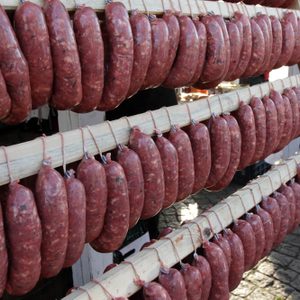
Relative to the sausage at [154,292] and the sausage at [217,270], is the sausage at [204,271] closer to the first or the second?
the sausage at [217,270]

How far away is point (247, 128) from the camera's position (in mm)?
2387

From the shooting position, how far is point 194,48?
1892 millimetres

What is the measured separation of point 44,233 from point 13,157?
27 cm

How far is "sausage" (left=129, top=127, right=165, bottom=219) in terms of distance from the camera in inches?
68.6

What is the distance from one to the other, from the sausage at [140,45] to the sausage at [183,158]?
0.35m

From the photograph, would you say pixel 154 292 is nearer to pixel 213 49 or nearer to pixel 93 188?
pixel 93 188

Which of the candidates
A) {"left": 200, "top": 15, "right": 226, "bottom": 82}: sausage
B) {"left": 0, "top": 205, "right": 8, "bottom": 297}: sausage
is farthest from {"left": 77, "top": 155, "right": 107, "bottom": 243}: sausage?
{"left": 200, "top": 15, "right": 226, "bottom": 82}: sausage

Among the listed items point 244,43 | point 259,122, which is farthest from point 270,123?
point 244,43

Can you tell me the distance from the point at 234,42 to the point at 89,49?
0.98 meters

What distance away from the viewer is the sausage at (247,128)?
2387 mm

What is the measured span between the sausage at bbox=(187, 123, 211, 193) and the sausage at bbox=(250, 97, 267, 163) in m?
0.52

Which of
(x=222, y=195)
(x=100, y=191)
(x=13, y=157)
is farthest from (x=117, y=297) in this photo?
(x=222, y=195)

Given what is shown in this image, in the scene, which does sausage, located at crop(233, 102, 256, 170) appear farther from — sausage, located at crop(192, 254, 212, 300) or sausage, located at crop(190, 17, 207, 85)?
sausage, located at crop(192, 254, 212, 300)

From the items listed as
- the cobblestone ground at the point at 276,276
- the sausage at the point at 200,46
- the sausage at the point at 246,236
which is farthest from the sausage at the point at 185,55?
the cobblestone ground at the point at 276,276
